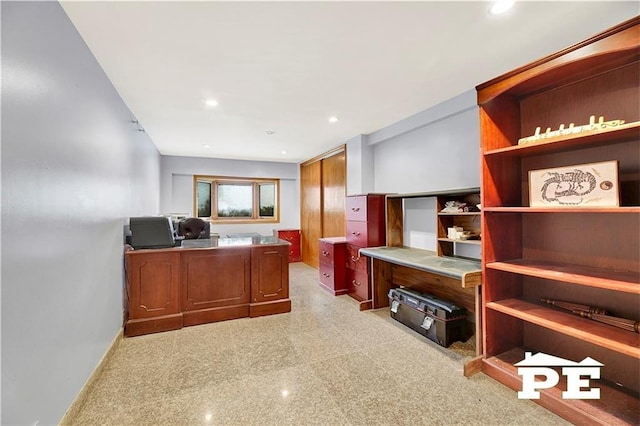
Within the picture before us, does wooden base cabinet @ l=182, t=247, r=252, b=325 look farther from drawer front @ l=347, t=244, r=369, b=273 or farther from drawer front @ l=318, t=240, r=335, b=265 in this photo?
drawer front @ l=347, t=244, r=369, b=273

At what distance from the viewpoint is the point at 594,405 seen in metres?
1.64

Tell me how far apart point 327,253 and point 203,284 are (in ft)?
6.18

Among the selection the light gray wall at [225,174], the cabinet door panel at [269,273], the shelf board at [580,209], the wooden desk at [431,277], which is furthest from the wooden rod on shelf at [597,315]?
the light gray wall at [225,174]

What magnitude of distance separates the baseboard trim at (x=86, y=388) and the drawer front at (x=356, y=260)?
2.81m

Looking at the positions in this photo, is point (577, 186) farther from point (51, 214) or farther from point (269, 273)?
point (51, 214)

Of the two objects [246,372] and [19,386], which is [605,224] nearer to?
[246,372]

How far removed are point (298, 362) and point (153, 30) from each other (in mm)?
2707

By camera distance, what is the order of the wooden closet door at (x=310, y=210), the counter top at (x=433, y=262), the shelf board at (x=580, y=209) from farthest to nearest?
the wooden closet door at (x=310, y=210)
the counter top at (x=433, y=262)
the shelf board at (x=580, y=209)

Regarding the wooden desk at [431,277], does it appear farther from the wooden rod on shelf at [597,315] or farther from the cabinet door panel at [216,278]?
the cabinet door panel at [216,278]

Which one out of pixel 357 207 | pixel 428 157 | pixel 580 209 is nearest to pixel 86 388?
pixel 357 207

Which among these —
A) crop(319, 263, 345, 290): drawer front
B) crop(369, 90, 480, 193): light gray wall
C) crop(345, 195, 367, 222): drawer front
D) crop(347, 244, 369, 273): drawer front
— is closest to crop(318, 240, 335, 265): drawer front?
crop(319, 263, 345, 290): drawer front

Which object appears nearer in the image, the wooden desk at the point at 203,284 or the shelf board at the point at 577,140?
the shelf board at the point at 577,140

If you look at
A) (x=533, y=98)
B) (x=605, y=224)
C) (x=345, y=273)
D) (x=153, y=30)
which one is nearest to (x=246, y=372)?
(x=345, y=273)

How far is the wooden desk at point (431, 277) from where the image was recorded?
2232 mm
